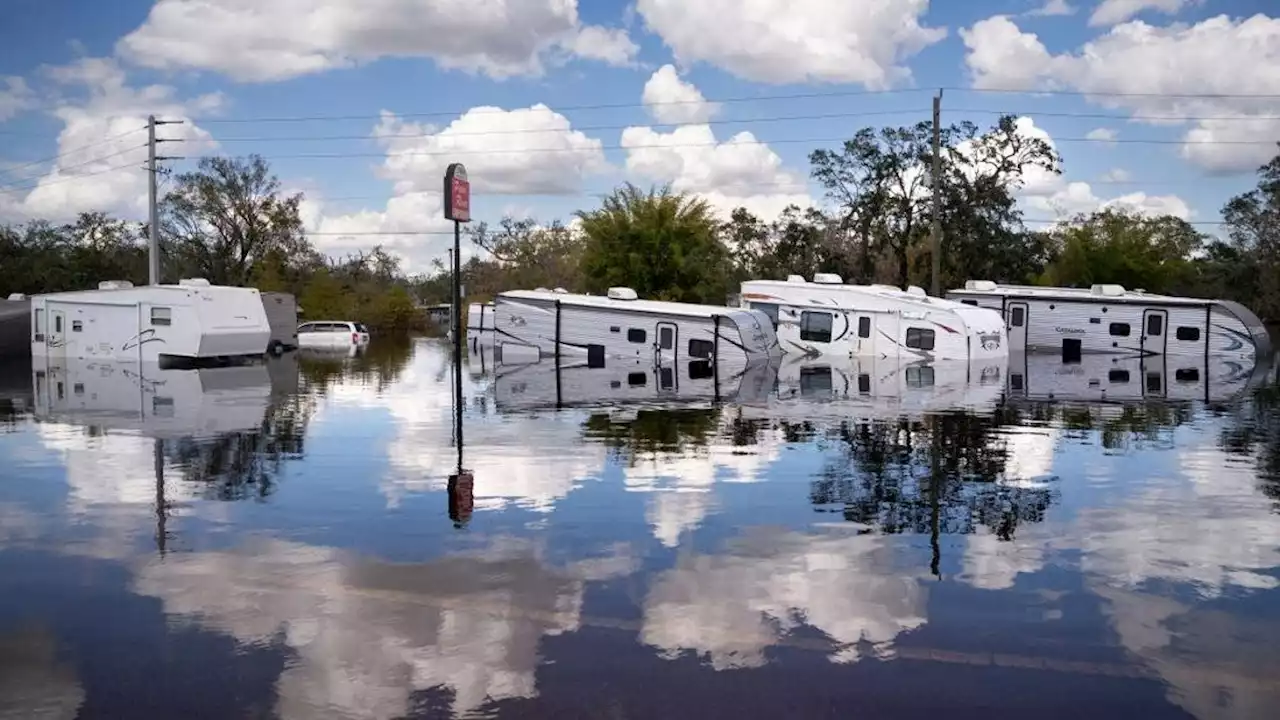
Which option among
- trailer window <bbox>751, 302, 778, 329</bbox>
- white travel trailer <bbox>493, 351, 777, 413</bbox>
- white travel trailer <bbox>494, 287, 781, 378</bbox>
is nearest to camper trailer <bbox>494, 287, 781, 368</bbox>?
white travel trailer <bbox>494, 287, 781, 378</bbox>

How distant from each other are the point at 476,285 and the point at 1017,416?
67.3m

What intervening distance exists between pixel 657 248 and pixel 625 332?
14531mm

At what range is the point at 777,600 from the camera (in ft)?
22.6

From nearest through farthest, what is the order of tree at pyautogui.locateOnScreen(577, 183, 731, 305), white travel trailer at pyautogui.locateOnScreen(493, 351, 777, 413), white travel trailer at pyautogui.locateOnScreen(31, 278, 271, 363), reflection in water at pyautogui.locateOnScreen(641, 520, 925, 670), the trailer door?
reflection in water at pyautogui.locateOnScreen(641, 520, 925, 670) < white travel trailer at pyautogui.locateOnScreen(493, 351, 777, 413) < white travel trailer at pyautogui.locateOnScreen(31, 278, 271, 363) < the trailer door < tree at pyautogui.locateOnScreen(577, 183, 731, 305)

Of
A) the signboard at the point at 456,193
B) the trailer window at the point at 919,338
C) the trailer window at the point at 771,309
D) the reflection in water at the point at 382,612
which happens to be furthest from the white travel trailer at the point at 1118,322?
the reflection in water at the point at 382,612

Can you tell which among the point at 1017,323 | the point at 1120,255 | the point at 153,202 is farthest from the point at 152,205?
the point at 1120,255

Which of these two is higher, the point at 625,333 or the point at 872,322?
the point at 872,322

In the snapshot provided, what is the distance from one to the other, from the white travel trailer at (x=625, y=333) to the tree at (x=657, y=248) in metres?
11.9

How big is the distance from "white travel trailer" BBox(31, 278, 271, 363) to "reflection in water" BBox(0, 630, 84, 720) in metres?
28.2

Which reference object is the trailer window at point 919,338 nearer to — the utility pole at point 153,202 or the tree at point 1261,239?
the utility pole at point 153,202

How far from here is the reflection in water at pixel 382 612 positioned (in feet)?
17.9

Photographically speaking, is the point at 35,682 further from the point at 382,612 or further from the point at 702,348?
the point at 702,348

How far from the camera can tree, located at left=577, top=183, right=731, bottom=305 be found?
4675 centimetres

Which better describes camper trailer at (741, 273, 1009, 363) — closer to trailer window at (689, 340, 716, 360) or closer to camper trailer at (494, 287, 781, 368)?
camper trailer at (494, 287, 781, 368)
